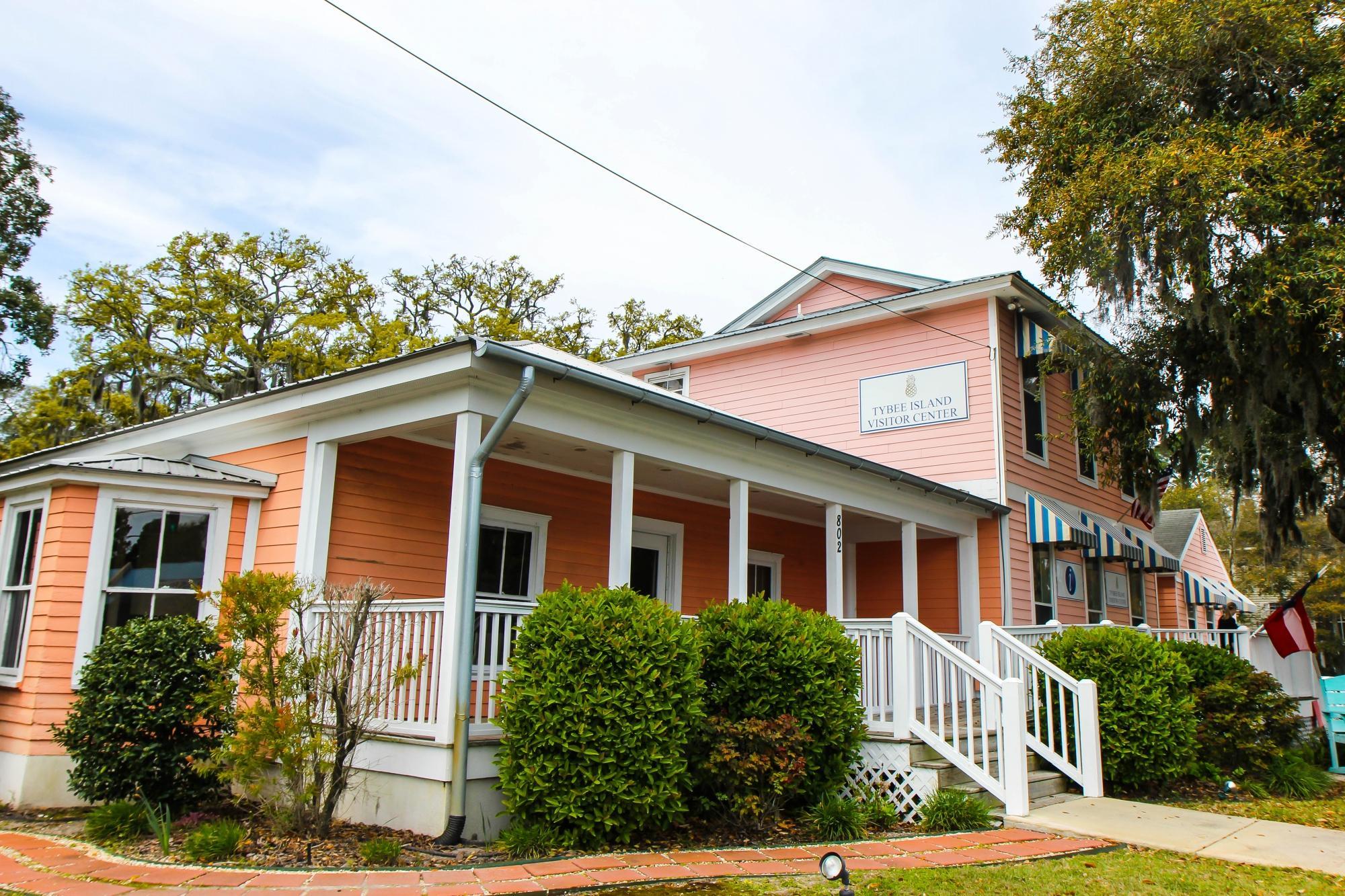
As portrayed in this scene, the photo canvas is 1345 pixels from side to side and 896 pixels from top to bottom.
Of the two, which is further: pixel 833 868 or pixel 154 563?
pixel 154 563

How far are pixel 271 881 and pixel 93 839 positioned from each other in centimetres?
201

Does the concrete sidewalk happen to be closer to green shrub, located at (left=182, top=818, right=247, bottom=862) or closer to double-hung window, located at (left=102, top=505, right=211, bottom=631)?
green shrub, located at (left=182, top=818, right=247, bottom=862)

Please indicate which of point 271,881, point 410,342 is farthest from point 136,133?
point 271,881

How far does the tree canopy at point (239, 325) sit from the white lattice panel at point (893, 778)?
27820mm

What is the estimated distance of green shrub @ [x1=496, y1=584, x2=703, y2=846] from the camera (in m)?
6.07

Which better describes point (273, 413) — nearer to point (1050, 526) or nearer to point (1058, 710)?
point (1058, 710)

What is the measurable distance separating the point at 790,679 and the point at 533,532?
4.20 m

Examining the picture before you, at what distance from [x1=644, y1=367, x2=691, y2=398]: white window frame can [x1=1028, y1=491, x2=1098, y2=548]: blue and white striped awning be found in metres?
6.71

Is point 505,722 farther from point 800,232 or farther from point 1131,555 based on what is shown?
point 1131,555

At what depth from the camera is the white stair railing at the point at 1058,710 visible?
865cm

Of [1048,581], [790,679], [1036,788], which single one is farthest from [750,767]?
[1048,581]

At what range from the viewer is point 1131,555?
15.5 meters

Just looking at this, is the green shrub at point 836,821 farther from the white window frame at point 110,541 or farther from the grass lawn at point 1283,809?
the white window frame at point 110,541

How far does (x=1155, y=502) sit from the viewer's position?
14336 mm
